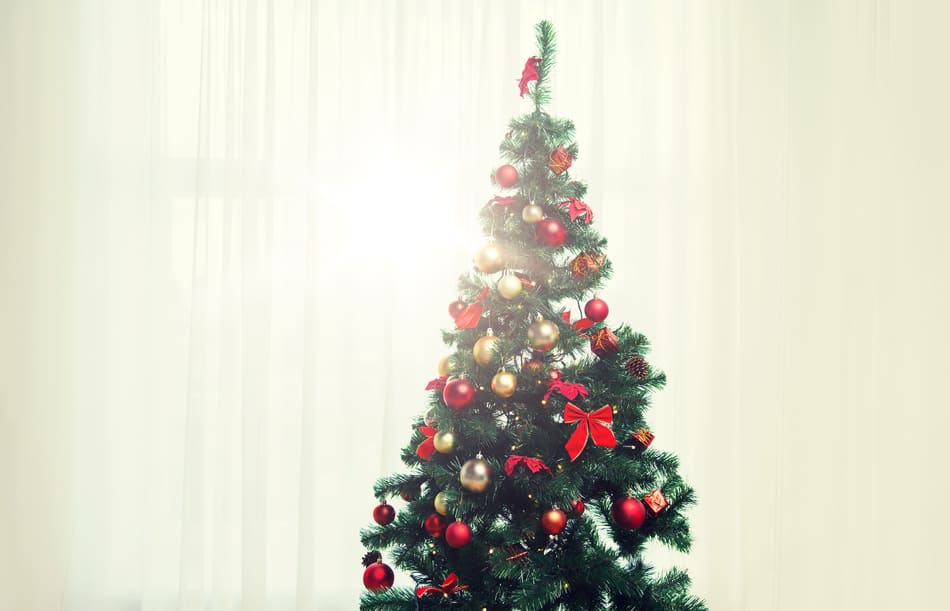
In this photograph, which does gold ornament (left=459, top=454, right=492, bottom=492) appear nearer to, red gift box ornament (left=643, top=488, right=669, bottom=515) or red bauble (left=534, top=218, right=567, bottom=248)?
red gift box ornament (left=643, top=488, right=669, bottom=515)

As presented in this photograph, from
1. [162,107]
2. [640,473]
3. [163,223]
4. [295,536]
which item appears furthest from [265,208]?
[640,473]

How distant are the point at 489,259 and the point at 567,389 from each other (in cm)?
28

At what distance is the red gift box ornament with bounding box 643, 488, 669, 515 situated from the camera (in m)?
1.35

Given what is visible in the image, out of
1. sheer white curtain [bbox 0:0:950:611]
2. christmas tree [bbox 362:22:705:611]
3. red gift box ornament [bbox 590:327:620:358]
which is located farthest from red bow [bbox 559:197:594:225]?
sheer white curtain [bbox 0:0:950:611]

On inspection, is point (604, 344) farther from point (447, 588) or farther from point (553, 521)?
point (447, 588)

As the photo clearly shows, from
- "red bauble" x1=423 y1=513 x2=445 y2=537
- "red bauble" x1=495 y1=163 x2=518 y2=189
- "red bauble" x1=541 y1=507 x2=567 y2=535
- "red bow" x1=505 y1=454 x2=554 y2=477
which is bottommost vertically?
"red bauble" x1=423 y1=513 x2=445 y2=537

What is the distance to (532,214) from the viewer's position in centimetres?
137

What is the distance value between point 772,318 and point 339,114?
1.31 meters

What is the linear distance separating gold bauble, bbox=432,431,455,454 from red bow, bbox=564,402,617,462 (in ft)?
0.69

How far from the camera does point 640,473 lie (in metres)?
1.34

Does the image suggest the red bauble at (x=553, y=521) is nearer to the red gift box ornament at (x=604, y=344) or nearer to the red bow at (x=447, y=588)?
the red bow at (x=447, y=588)

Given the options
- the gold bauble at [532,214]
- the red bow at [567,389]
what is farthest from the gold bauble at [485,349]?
the gold bauble at [532,214]

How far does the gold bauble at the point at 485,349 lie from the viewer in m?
1.34

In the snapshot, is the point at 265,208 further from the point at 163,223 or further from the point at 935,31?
the point at 935,31
